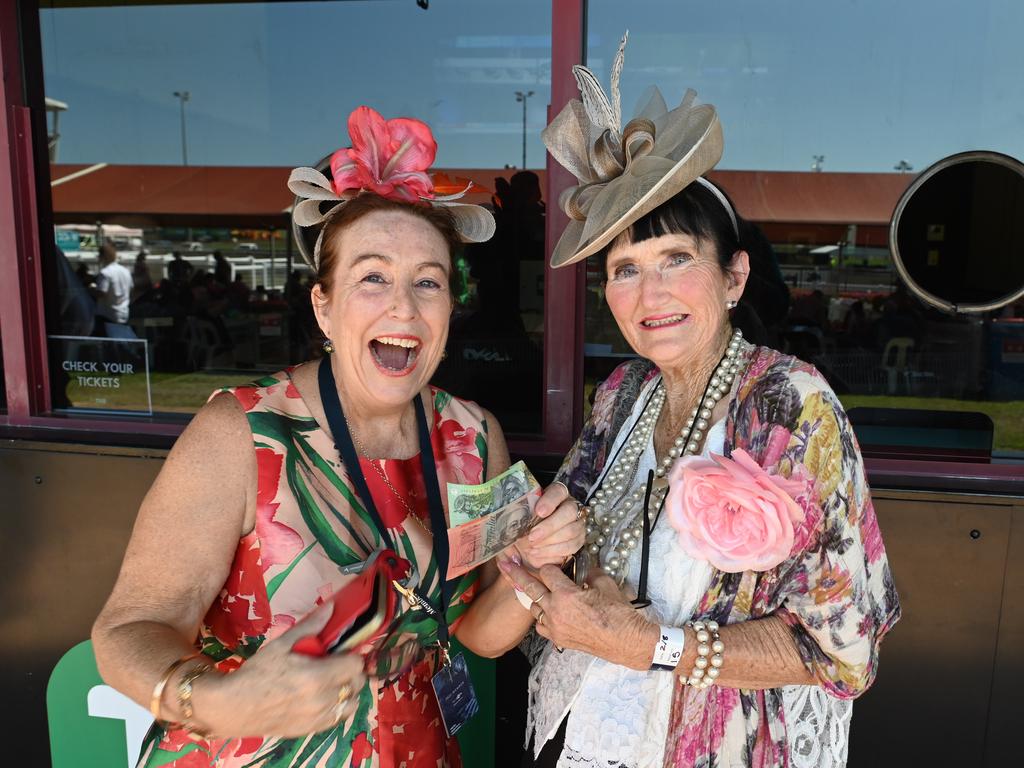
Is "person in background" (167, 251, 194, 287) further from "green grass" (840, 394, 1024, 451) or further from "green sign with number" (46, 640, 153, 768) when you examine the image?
"green grass" (840, 394, 1024, 451)

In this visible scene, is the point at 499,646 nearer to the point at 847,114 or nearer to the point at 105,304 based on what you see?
the point at 847,114

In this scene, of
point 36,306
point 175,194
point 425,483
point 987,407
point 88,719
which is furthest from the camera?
point 175,194

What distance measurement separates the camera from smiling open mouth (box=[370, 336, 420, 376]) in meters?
1.65

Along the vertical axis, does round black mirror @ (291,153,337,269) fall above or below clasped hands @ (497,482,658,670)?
above

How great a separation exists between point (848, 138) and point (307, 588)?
18.6 ft

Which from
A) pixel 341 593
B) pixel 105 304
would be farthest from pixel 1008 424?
pixel 105 304

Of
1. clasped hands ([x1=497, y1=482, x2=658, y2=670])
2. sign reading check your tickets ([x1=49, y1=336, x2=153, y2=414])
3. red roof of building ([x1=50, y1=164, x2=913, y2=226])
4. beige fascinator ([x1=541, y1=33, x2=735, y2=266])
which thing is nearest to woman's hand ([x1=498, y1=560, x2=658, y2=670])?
clasped hands ([x1=497, y1=482, x2=658, y2=670])

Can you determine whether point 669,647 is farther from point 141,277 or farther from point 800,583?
point 141,277

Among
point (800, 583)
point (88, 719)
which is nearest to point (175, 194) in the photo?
point (88, 719)

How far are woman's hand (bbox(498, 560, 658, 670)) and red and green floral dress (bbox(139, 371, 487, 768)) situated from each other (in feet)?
0.85

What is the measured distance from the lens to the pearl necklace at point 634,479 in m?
1.62

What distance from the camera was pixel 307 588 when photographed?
151cm

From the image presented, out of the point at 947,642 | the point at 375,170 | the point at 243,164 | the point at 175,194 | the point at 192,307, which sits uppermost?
the point at 243,164

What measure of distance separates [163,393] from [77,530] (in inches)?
34.8
